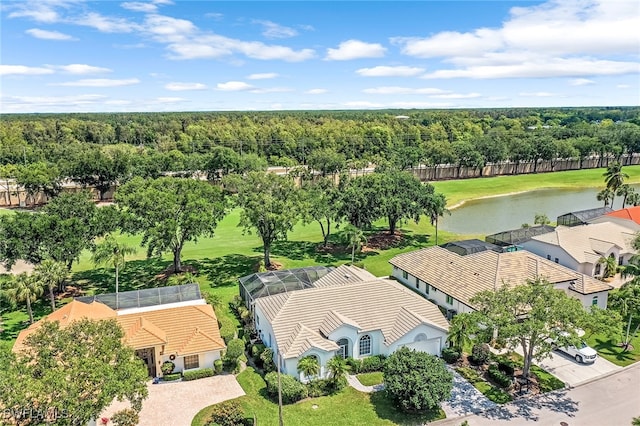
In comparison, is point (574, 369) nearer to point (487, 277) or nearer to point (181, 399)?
point (487, 277)

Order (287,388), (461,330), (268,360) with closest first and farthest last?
1. (287,388)
2. (461,330)
3. (268,360)

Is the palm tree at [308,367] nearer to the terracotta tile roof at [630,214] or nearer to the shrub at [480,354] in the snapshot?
the shrub at [480,354]

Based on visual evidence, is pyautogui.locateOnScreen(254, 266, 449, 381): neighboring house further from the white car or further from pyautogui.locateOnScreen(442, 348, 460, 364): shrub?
the white car

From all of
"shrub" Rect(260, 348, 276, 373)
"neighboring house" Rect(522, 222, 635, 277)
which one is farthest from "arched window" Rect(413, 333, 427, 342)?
→ "neighboring house" Rect(522, 222, 635, 277)

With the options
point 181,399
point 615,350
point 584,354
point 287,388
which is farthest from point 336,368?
point 615,350

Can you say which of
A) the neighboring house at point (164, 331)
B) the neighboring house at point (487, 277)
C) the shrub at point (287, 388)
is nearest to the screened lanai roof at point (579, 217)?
the neighboring house at point (487, 277)

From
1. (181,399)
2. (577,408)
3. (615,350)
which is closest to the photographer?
(577,408)

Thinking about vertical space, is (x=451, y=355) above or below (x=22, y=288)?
below
